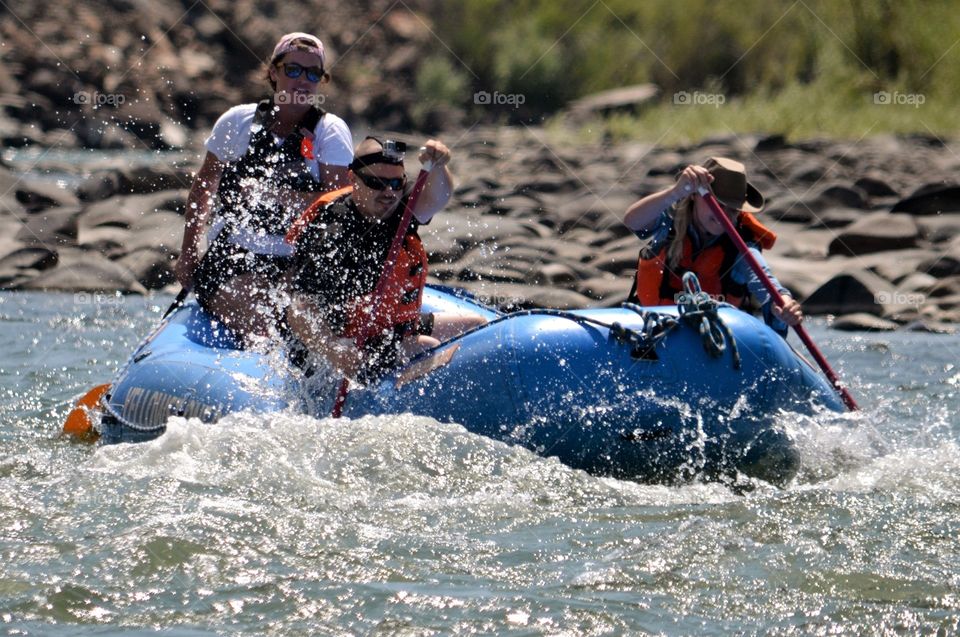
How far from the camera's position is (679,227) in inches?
229

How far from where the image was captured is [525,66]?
23484 millimetres

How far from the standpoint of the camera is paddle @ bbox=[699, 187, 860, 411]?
5.45 metres

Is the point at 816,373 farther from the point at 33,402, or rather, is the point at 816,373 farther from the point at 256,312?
the point at 33,402

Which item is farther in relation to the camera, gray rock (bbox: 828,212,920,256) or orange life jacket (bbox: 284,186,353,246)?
gray rock (bbox: 828,212,920,256)

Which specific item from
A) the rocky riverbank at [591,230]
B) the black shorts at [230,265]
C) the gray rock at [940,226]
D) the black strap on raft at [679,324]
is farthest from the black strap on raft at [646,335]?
the gray rock at [940,226]

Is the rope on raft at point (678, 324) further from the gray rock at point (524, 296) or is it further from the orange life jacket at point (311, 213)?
the gray rock at point (524, 296)

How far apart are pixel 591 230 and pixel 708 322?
7.63 metres

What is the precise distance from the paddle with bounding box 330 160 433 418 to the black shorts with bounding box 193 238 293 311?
1.94 feet

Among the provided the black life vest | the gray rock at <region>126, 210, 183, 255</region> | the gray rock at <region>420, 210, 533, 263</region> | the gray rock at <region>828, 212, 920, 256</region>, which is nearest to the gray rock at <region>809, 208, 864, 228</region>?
the gray rock at <region>828, 212, 920, 256</region>

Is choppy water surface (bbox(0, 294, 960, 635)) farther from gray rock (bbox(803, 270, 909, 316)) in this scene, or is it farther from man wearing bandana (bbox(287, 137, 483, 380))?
gray rock (bbox(803, 270, 909, 316))

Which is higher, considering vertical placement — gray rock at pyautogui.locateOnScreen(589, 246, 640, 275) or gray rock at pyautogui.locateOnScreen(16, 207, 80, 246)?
gray rock at pyautogui.locateOnScreen(16, 207, 80, 246)

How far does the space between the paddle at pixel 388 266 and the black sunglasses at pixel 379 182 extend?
0.23ft

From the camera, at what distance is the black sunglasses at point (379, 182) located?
529 centimetres

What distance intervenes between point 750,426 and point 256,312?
74.4 inches
